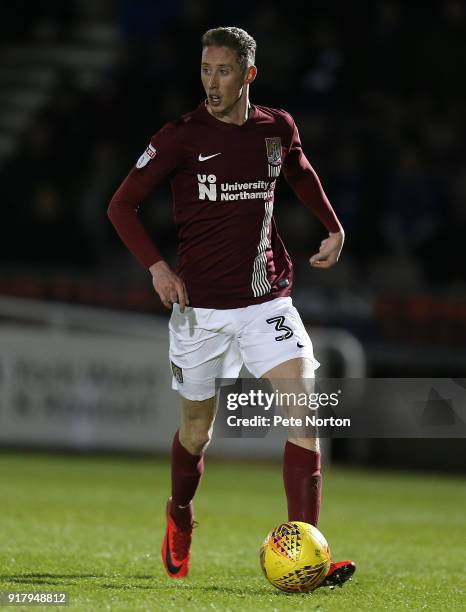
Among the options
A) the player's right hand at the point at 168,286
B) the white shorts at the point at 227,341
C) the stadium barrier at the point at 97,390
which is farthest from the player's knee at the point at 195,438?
the stadium barrier at the point at 97,390

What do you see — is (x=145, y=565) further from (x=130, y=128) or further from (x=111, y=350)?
(x=130, y=128)

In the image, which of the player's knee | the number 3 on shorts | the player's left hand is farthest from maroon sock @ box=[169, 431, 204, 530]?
the player's left hand

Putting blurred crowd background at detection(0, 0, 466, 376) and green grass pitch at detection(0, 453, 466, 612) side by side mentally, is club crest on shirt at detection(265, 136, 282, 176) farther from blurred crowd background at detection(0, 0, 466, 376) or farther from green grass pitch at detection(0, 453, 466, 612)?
blurred crowd background at detection(0, 0, 466, 376)

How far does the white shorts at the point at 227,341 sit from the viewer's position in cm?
562

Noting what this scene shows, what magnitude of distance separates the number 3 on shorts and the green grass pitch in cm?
103

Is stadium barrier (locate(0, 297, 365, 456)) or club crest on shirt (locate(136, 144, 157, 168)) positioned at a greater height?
club crest on shirt (locate(136, 144, 157, 168))

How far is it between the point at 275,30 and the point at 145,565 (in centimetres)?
1168

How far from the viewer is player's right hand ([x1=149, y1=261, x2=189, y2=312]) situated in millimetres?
5477

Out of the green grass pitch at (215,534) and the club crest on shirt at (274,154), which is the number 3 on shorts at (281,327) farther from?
the green grass pitch at (215,534)

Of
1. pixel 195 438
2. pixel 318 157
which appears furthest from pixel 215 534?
pixel 318 157

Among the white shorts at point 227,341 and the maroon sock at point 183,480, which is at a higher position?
the white shorts at point 227,341

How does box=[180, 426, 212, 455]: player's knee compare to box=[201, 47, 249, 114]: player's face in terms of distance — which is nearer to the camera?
box=[201, 47, 249, 114]: player's face

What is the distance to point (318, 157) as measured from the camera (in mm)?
15086

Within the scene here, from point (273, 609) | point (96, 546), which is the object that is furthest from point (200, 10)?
point (273, 609)
